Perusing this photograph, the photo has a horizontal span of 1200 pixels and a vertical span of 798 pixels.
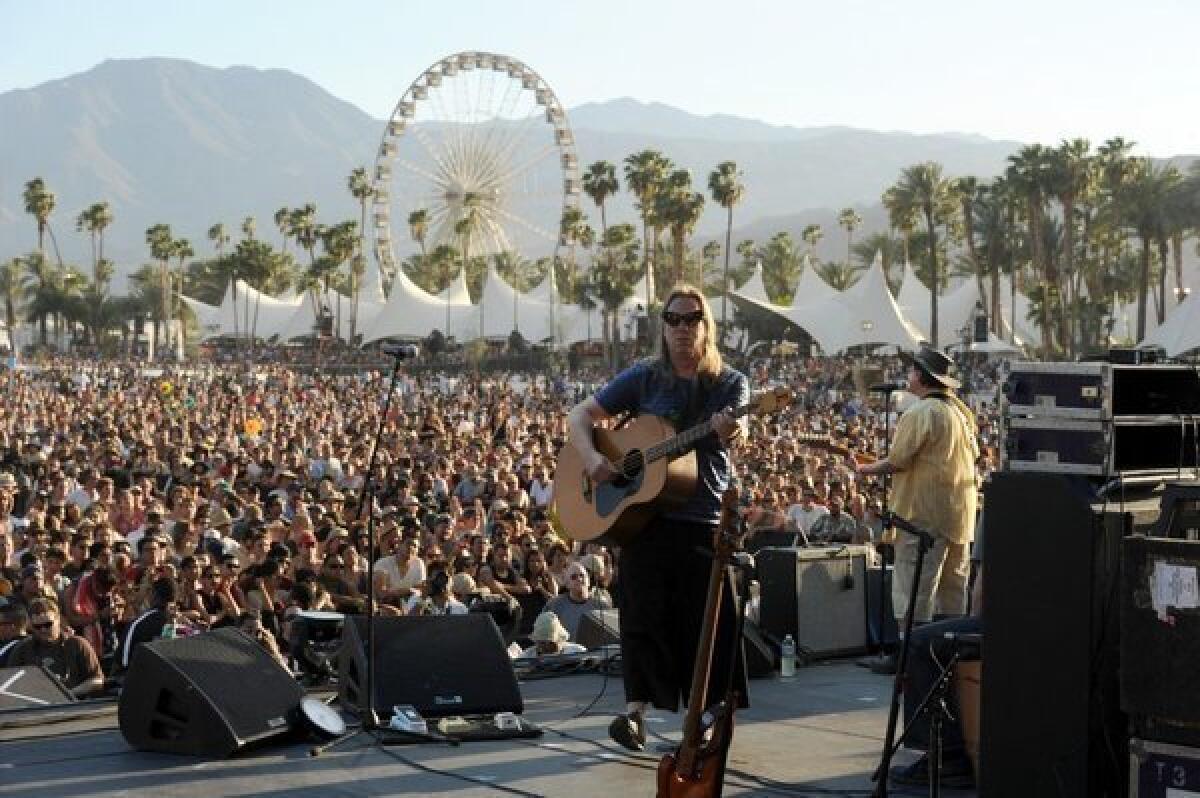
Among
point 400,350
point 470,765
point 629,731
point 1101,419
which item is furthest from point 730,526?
point 400,350

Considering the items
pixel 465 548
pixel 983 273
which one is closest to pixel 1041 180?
pixel 983 273

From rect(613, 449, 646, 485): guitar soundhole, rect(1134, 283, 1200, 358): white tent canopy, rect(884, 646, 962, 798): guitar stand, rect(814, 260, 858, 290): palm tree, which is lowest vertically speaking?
rect(884, 646, 962, 798): guitar stand

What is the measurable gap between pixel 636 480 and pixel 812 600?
2996mm

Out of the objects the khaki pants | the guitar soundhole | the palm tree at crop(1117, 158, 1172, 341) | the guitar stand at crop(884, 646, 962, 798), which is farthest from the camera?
the palm tree at crop(1117, 158, 1172, 341)

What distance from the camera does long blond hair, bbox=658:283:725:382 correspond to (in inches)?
202

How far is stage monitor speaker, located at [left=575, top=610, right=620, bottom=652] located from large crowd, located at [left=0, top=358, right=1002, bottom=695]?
192mm

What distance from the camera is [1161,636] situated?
12.6 feet

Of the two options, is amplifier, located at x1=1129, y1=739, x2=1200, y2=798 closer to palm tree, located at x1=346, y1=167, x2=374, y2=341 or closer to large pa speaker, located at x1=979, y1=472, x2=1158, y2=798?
large pa speaker, located at x1=979, y1=472, x2=1158, y2=798

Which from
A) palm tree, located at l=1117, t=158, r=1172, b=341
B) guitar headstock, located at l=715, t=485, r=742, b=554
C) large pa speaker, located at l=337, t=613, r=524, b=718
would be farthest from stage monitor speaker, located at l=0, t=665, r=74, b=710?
palm tree, located at l=1117, t=158, r=1172, b=341

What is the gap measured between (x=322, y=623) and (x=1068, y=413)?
356cm

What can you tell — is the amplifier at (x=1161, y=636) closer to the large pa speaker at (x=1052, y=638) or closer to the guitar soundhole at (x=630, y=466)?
the large pa speaker at (x=1052, y=638)

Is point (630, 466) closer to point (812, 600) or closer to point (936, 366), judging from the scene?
point (936, 366)

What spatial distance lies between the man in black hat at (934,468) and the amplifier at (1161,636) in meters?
2.47

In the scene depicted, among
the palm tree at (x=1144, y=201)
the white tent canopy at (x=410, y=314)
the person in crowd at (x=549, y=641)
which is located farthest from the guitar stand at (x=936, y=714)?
the white tent canopy at (x=410, y=314)
